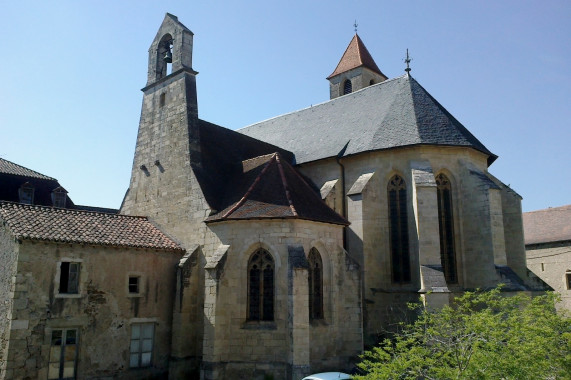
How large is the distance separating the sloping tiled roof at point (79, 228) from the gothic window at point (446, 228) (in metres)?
9.79

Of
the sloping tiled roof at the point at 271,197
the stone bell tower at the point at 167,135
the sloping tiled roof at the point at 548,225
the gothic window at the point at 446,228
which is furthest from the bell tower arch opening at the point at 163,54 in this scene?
the sloping tiled roof at the point at 548,225

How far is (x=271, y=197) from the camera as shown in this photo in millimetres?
16609

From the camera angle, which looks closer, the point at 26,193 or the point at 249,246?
the point at 249,246

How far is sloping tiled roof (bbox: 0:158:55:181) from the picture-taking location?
24.7m

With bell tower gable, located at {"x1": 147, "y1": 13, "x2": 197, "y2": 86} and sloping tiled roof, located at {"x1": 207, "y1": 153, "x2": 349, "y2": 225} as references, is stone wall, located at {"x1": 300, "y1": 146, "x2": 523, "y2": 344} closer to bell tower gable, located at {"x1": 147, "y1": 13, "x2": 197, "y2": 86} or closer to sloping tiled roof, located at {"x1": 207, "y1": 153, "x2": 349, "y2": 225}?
sloping tiled roof, located at {"x1": 207, "y1": 153, "x2": 349, "y2": 225}

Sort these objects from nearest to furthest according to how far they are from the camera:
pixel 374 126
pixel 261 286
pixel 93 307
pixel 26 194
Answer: pixel 93 307 → pixel 261 286 → pixel 374 126 → pixel 26 194

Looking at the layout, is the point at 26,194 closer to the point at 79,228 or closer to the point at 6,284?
the point at 79,228

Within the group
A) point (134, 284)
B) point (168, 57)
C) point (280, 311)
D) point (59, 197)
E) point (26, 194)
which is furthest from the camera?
point (59, 197)

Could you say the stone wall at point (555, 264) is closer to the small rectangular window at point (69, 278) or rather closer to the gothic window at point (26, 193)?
the small rectangular window at point (69, 278)

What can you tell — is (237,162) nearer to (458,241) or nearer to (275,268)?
(275,268)

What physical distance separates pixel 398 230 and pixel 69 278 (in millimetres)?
11684

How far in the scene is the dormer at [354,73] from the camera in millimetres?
34000

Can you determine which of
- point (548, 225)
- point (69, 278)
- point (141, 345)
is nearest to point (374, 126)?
point (141, 345)

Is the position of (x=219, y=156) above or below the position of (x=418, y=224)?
above
